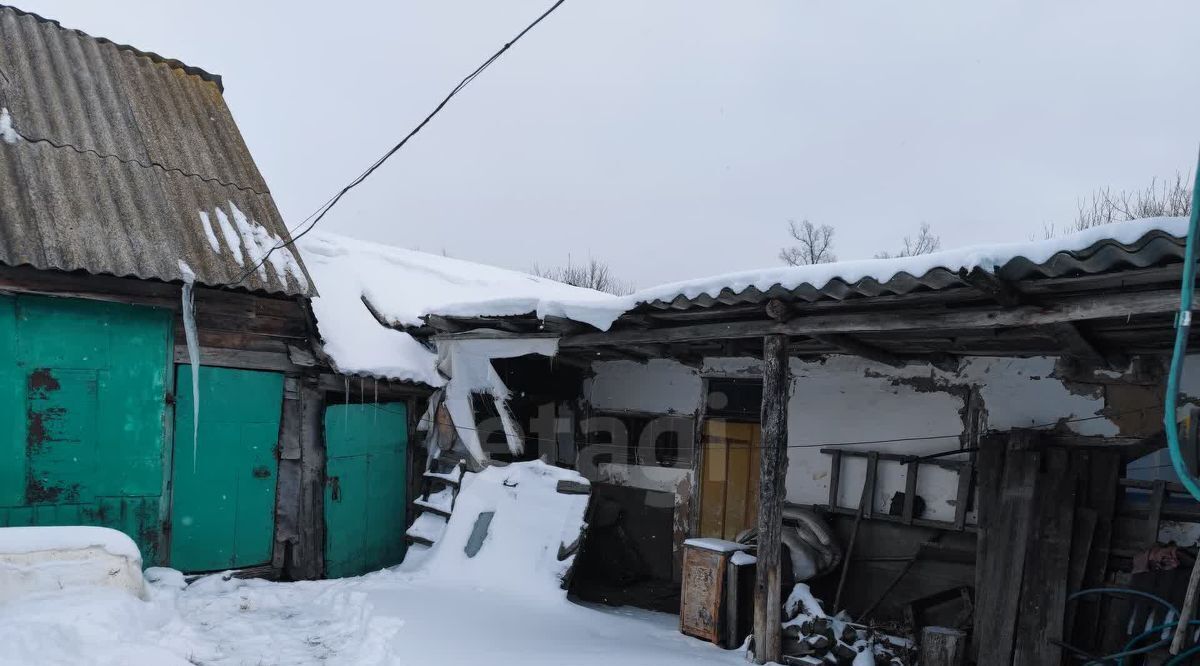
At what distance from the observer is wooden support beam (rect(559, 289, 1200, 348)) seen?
4.36 meters

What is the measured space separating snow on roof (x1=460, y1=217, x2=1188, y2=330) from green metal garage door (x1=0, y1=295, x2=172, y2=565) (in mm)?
4020

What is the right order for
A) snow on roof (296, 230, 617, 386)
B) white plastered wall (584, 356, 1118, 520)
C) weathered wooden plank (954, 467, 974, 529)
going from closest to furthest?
white plastered wall (584, 356, 1118, 520) < weathered wooden plank (954, 467, 974, 529) < snow on roof (296, 230, 617, 386)

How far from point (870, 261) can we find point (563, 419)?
19.9 feet

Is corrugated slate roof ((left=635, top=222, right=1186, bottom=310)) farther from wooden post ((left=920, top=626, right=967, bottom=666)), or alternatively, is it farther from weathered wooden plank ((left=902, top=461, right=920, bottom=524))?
weathered wooden plank ((left=902, top=461, right=920, bottom=524))

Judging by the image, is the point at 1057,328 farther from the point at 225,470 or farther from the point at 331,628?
the point at 225,470

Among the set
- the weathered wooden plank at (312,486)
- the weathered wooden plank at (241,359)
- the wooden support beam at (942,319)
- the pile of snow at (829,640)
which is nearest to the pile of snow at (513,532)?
the weathered wooden plank at (312,486)

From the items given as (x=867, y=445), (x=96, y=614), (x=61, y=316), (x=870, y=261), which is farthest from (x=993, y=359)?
(x=61, y=316)

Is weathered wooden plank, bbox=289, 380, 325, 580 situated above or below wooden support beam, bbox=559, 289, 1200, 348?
below

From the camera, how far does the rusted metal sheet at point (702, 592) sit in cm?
657

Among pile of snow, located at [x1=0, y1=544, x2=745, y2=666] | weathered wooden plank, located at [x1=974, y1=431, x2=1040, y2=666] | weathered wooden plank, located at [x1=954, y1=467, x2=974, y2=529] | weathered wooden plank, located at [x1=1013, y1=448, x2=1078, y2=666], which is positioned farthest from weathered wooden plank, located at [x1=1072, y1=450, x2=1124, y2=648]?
pile of snow, located at [x1=0, y1=544, x2=745, y2=666]

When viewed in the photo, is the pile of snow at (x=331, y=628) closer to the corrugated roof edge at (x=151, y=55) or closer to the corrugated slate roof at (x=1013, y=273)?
the corrugated slate roof at (x=1013, y=273)

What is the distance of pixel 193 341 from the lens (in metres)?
7.76

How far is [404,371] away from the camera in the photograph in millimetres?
9070

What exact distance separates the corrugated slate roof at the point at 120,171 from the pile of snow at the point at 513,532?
2.88 meters
